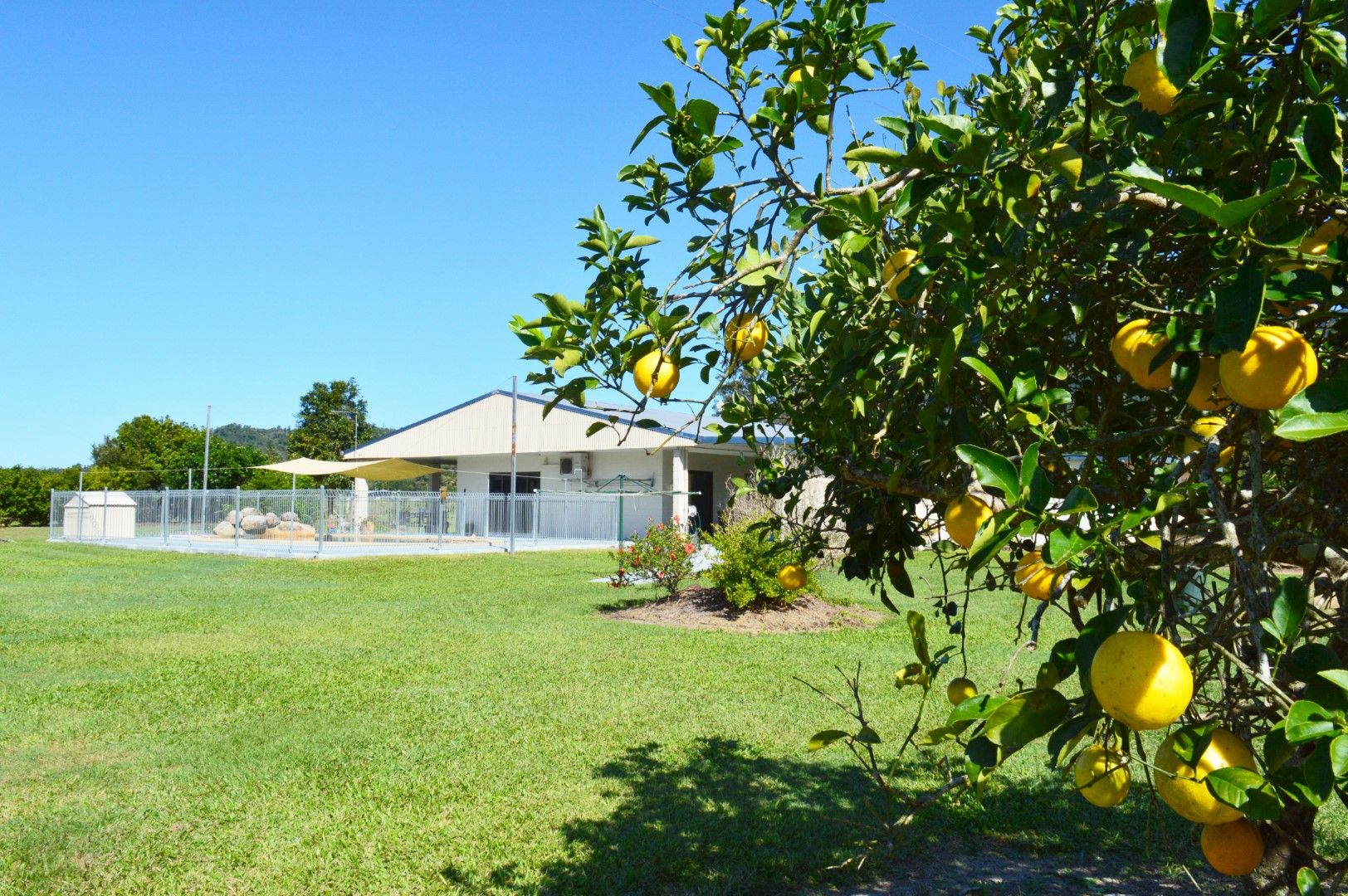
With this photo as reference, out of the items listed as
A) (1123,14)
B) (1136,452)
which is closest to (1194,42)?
(1123,14)

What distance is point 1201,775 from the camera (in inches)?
52.1

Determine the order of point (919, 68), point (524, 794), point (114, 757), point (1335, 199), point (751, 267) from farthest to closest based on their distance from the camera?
point (114, 757) < point (524, 794) < point (919, 68) < point (751, 267) < point (1335, 199)

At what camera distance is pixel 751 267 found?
208 cm

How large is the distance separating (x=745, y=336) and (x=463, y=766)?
464cm

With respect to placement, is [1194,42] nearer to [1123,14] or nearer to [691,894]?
[1123,14]

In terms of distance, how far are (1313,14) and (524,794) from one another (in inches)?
200

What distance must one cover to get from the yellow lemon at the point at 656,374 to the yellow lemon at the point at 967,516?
633 millimetres

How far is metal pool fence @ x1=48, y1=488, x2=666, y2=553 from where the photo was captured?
25.6m

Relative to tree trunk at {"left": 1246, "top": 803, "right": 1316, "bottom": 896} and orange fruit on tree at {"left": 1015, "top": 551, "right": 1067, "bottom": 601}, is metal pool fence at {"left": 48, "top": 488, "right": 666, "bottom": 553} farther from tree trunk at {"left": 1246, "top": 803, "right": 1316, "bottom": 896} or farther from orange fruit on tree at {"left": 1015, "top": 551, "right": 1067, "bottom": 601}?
orange fruit on tree at {"left": 1015, "top": 551, "right": 1067, "bottom": 601}

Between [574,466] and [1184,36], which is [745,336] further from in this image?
[574,466]

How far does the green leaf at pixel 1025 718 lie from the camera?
4.40ft

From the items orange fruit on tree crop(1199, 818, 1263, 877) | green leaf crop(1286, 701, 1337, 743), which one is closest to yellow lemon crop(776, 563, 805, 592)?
orange fruit on tree crop(1199, 818, 1263, 877)

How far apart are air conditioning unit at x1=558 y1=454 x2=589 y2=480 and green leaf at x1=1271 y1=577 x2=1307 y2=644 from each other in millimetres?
31566

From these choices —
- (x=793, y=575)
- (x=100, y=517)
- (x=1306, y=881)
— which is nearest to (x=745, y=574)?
(x=793, y=575)
